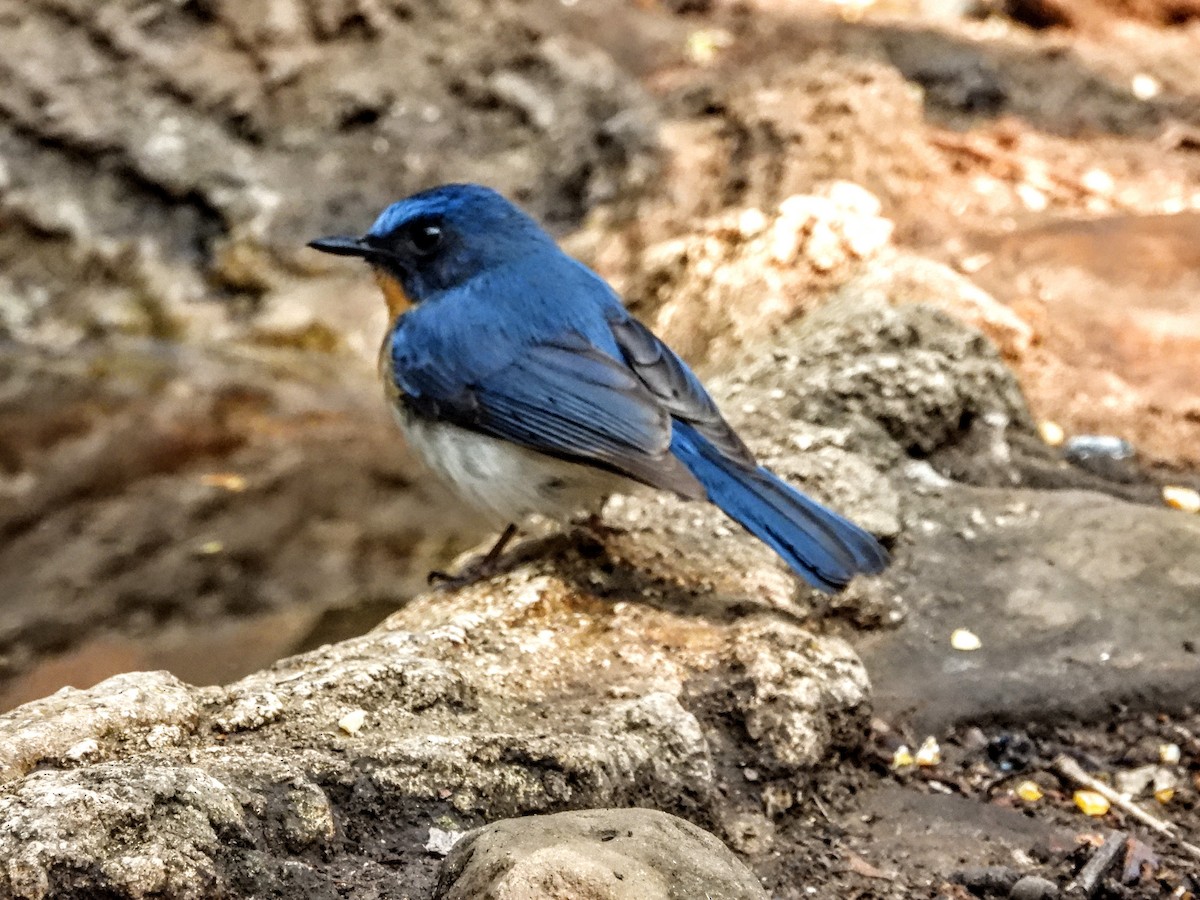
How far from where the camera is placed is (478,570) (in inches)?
143

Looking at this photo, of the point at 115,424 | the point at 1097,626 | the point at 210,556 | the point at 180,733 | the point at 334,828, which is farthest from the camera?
the point at 115,424

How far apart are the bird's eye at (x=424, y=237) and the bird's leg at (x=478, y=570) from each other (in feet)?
2.74

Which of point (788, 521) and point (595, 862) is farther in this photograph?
point (788, 521)

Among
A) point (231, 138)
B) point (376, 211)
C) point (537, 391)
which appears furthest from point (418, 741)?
point (231, 138)

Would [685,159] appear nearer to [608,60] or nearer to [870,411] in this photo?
[608,60]

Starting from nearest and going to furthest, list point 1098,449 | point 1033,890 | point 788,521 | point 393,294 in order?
point 1033,890, point 788,521, point 393,294, point 1098,449

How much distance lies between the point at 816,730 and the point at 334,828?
1.06 metres

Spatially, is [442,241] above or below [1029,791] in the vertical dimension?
above

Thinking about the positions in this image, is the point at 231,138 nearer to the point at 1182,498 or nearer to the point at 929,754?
the point at 1182,498

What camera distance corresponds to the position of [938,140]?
6160 mm

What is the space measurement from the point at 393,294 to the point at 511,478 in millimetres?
766

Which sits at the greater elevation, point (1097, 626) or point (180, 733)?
point (180, 733)

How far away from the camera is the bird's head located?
3838 millimetres

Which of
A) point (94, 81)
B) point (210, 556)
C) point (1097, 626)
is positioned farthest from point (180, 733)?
point (94, 81)
